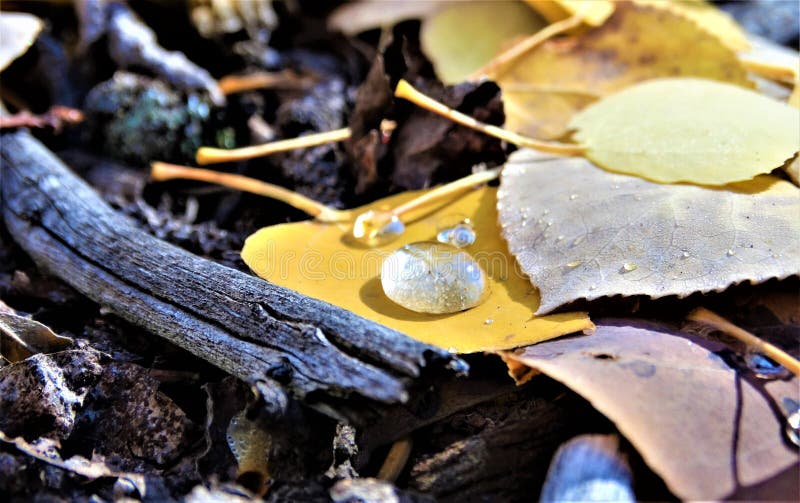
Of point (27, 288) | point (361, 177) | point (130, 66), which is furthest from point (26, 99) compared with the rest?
point (361, 177)

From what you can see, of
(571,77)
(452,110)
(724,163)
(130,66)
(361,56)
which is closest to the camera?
(724,163)

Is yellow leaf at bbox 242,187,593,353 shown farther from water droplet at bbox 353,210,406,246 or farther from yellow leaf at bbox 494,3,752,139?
yellow leaf at bbox 494,3,752,139

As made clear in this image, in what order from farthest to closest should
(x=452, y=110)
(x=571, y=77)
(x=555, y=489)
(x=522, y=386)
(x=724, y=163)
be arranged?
(x=571, y=77) < (x=452, y=110) < (x=724, y=163) < (x=522, y=386) < (x=555, y=489)

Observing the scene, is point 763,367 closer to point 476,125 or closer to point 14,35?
point 476,125

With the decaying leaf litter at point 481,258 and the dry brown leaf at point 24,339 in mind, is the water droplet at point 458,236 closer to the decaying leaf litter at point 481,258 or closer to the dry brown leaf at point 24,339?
the decaying leaf litter at point 481,258

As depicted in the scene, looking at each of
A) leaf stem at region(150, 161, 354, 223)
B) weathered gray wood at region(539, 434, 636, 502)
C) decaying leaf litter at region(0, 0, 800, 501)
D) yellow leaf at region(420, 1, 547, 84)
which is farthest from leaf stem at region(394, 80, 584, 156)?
weathered gray wood at region(539, 434, 636, 502)

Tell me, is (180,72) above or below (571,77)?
below

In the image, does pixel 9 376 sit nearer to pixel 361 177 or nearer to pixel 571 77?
pixel 361 177
